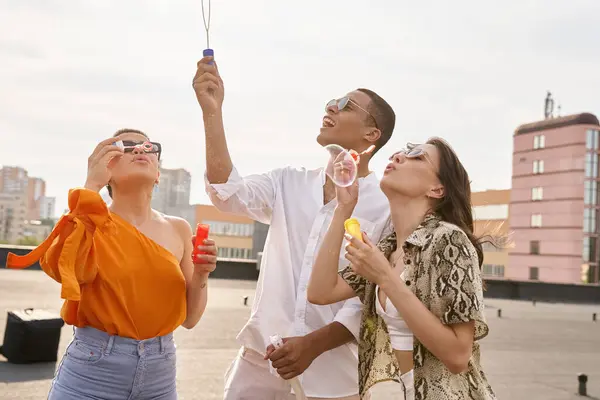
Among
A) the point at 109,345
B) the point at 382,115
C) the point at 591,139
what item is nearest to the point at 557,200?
the point at 591,139

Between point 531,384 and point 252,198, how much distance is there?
7871 mm

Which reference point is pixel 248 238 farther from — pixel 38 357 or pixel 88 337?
pixel 88 337

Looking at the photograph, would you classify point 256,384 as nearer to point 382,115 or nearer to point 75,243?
point 75,243

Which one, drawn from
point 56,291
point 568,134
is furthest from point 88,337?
point 568,134

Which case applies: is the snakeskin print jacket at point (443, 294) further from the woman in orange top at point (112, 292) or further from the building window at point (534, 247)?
the building window at point (534, 247)

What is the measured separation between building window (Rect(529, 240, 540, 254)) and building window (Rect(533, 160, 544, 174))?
847 cm

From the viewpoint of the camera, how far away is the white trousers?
3.17m

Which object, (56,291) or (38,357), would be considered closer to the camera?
(38,357)

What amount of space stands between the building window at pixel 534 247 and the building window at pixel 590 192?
857 centimetres

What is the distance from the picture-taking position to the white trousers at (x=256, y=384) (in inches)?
125

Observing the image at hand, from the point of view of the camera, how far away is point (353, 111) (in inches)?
140

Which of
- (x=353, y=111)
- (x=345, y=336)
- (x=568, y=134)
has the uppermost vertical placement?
(x=568, y=134)

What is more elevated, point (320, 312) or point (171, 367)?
point (320, 312)

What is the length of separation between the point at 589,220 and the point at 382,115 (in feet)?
271
